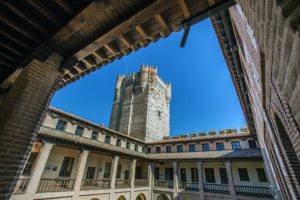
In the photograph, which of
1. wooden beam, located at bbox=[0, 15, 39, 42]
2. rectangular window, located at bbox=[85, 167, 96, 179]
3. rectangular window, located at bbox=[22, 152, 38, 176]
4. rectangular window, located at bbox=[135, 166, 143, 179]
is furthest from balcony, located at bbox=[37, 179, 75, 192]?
wooden beam, located at bbox=[0, 15, 39, 42]

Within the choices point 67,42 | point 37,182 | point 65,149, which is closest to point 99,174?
point 65,149

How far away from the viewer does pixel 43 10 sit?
2.65 meters

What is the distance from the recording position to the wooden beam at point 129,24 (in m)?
2.43

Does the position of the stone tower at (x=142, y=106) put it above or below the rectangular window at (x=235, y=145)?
above

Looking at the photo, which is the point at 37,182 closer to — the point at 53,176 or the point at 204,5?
the point at 53,176

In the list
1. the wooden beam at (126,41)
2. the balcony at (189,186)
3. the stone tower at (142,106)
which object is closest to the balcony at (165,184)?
the balcony at (189,186)

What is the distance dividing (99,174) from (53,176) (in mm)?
5259

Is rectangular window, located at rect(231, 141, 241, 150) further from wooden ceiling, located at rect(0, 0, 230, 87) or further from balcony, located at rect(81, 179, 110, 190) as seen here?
wooden ceiling, located at rect(0, 0, 230, 87)

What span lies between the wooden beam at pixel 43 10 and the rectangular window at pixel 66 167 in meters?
15.8

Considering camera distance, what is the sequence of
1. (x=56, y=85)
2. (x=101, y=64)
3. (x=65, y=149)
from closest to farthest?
(x=56, y=85), (x=101, y=64), (x=65, y=149)

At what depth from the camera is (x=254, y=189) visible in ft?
50.0

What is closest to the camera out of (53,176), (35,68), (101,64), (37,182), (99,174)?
(35,68)

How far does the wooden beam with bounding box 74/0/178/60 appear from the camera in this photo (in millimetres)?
2426

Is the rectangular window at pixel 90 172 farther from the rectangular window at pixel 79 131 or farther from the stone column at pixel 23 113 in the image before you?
the stone column at pixel 23 113
